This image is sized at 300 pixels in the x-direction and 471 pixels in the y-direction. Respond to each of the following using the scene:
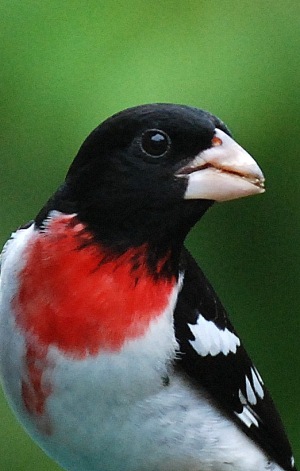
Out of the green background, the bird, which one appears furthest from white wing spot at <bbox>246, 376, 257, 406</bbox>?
the green background

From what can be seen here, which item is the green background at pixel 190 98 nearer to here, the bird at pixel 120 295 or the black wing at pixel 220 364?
the black wing at pixel 220 364

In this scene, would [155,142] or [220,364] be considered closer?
[155,142]

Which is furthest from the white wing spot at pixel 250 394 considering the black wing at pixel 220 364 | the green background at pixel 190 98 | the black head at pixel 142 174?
the green background at pixel 190 98

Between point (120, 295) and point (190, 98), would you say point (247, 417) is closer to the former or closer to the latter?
point (120, 295)

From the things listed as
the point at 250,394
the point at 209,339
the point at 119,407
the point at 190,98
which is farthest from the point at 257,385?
the point at 190,98

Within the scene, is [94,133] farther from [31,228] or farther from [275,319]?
[275,319]
